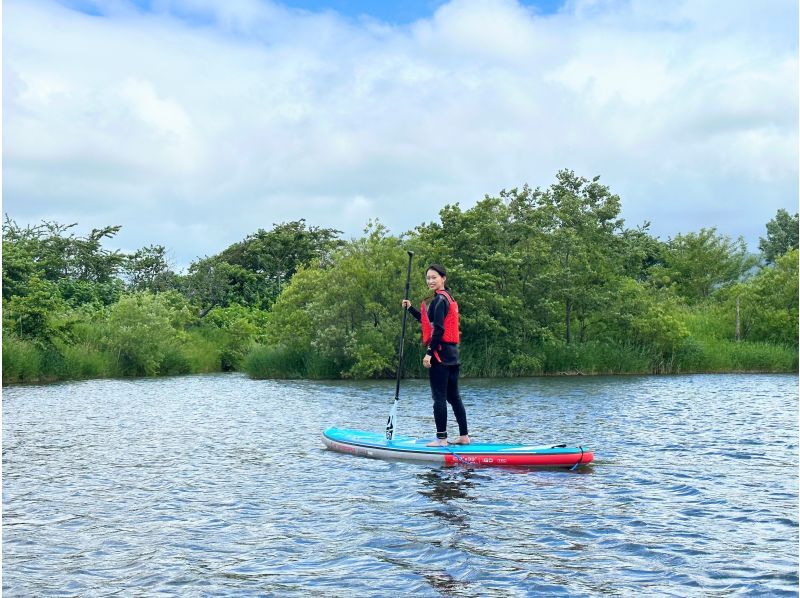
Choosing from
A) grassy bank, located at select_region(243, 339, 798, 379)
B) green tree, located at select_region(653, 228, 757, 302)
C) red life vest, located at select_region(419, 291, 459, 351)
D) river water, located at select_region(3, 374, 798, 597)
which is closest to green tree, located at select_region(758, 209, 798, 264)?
green tree, located at select_region(653, 228, 757, 302)

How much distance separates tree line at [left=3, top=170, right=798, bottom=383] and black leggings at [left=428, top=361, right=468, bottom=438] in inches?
889

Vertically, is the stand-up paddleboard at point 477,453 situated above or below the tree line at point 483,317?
below

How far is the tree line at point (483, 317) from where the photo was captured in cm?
3678

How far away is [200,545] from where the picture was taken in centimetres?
821

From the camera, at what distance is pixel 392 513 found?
9508 mm

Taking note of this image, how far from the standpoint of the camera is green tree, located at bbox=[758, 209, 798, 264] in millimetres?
76562

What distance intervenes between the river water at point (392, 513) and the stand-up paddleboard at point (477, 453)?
0.20 metres

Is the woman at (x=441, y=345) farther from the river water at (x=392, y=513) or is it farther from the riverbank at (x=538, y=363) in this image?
the riverbank at (x=538, y=363)

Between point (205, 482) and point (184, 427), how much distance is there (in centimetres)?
732

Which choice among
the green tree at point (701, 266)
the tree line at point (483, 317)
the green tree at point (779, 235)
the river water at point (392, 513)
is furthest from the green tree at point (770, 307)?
the green tree at point (779, 235)

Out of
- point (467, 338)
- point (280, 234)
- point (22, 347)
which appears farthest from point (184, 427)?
point (280, 234)

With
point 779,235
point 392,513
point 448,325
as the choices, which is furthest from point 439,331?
point 779,235

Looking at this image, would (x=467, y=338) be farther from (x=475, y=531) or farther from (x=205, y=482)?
(x=475, y=531)

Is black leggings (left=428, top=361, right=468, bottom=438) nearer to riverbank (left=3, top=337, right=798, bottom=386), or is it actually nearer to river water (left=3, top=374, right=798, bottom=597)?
river water (left=3, top=374, right=798, bottom=597)
